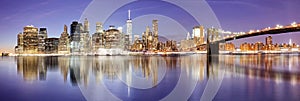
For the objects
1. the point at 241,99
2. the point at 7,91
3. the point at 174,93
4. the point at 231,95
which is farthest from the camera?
the point at 7,91

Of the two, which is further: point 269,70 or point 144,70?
point 144,70

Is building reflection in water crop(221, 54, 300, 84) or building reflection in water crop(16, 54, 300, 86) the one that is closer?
building reflection in water crop(221, 54, 300, 84)

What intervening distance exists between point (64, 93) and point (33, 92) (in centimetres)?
122

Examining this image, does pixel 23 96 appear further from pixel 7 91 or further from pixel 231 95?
pixel 231 95

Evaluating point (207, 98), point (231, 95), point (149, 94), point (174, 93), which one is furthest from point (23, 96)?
point (231, 95)

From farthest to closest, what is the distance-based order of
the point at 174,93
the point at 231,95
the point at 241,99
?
the point at 174,93 < the point at 231,95 < the point at 241,99

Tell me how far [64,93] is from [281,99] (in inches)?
283

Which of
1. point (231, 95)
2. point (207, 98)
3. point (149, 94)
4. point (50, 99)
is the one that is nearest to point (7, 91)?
point (50, 99)

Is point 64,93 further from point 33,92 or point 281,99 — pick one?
point 281,99

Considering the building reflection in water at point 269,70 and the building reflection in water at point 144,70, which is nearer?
the building reflection in water at point 269,70

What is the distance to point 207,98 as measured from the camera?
959cm

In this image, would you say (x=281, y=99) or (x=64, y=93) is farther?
(x=64, y=93)

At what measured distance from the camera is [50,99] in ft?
31.8

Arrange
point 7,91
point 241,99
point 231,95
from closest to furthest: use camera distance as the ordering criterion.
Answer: point 241,99
point 231,95
point 7,91
